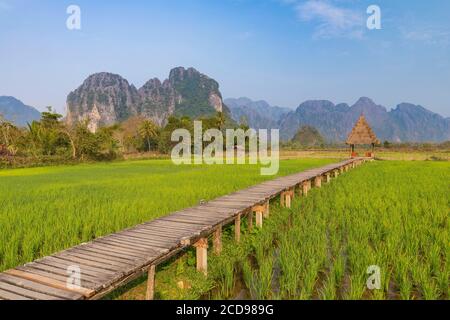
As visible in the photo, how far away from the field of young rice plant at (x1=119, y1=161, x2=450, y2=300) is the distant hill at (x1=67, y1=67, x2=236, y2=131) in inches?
4227

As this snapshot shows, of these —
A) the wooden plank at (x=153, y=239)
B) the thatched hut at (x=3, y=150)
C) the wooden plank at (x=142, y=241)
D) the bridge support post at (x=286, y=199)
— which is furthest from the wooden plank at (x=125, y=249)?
the thatched hut at (x=3, y=150)

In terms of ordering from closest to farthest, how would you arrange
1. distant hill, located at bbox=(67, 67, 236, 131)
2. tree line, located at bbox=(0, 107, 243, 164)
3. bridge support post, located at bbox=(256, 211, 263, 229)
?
bridge support post, located at bbox=(256, 211, 263, 229)
tree line, located at bbox=(0, 107, 243, 164)
distant hill, located at bbox=(67, 67, 236, 131)

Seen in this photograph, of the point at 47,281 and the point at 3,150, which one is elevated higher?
the point at 3,150

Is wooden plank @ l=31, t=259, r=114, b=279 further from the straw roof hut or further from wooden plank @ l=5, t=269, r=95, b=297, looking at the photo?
the straw roof hut

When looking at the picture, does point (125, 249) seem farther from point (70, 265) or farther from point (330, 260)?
point (330, 260)

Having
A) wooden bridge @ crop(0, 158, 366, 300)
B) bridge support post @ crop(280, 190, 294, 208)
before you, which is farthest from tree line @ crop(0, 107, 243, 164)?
wooden bridge @ crop(0, 158, 366, 300)

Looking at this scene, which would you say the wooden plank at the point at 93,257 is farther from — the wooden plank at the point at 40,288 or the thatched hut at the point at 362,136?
the thatched hut at the point at 362,136

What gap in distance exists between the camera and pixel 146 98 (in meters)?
127

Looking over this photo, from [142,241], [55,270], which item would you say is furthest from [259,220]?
[55,270]

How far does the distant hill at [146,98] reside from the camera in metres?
117

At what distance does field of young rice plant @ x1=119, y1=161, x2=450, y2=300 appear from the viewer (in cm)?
360

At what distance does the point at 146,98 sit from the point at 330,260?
128m

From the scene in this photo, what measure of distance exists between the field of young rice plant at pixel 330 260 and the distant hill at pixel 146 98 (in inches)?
4227
